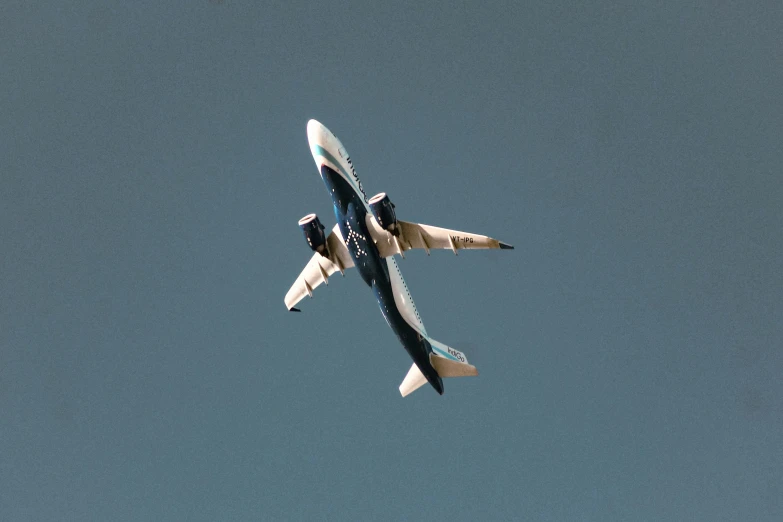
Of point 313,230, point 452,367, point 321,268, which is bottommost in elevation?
point 452,367

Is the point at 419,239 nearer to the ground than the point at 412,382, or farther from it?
farther from it

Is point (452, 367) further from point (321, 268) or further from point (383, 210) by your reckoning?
point (383, 210)

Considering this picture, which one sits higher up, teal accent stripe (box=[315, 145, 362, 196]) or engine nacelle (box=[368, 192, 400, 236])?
teal accent stripe (box=[315, 145, 362, 196])

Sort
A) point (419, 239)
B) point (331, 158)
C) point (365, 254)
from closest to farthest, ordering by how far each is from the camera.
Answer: point (331, 158), point (365, 254), point (419, 239)

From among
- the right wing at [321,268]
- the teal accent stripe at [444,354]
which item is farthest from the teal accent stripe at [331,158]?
the teal accent stripe at [444,354]

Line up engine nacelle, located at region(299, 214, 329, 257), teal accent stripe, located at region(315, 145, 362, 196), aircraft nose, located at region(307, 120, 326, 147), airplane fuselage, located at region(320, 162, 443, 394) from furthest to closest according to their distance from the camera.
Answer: engine nacelle, located at region(299, 214, 329, 257) → aircraft nose, located at region(307, 120, 326, 147) → teal accent stripe, located at region(315, 145, 362, 196) → airplane fuselage, located at region(320, 162, 443, 394)

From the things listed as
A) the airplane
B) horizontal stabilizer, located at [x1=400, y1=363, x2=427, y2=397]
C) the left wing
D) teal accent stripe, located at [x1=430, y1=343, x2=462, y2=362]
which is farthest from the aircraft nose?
horizontal stabilizer, located at [x1=400, y1=363, x2=427, y2=397]

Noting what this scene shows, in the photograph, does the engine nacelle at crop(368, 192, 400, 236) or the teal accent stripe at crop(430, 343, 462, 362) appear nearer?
the engine nacelle at crop(368, 192, 400, 236)


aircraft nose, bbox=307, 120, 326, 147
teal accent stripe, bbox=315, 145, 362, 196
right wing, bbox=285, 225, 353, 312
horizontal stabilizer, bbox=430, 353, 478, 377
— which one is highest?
aircraft nose, bbox=307, 120, 326, 147

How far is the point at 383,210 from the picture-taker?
63688mm

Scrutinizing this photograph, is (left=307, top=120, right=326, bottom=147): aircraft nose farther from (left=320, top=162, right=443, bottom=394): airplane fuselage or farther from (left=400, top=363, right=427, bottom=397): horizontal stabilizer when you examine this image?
(left=400, top=363, right=427, bottom=397): horizontal stabilizer

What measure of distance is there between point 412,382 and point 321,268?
426 inches

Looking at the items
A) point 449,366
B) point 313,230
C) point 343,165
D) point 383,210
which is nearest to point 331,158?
→ point 343,165

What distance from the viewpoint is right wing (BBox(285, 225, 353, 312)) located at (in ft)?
233
